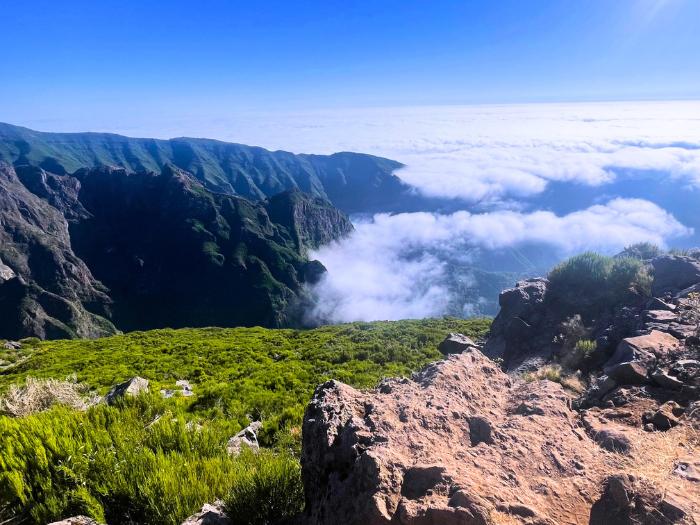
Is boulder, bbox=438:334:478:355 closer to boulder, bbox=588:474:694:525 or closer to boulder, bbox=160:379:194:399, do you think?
boulder, bbox=588:474:694:525

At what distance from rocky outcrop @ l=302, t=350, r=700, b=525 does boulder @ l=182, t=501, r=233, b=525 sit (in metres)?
0.92

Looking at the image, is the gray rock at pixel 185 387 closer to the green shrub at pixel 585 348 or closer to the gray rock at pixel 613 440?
the green shrub at pixel 585 348

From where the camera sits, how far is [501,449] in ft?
13.9

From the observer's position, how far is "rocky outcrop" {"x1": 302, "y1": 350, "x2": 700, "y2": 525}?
3332 millimetres

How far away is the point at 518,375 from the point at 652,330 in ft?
10.7

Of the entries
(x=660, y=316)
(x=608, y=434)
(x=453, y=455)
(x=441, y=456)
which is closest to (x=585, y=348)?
(x=660, y=316)

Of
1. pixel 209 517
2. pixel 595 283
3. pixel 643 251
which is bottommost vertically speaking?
pixel 643 251

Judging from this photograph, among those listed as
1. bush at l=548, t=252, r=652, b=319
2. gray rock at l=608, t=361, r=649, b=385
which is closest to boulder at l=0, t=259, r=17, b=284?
bush at l=548, t=252, r=652, b=319

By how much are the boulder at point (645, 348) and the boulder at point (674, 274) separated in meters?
4.83

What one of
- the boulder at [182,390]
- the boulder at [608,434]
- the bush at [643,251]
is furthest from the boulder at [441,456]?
the bush at [643,251]

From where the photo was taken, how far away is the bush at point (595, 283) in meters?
13.4

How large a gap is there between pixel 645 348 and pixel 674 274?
288 inches

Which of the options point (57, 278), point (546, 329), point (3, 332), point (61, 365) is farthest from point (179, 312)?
point (546, 329)

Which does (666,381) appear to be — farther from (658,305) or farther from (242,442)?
(242,442)
